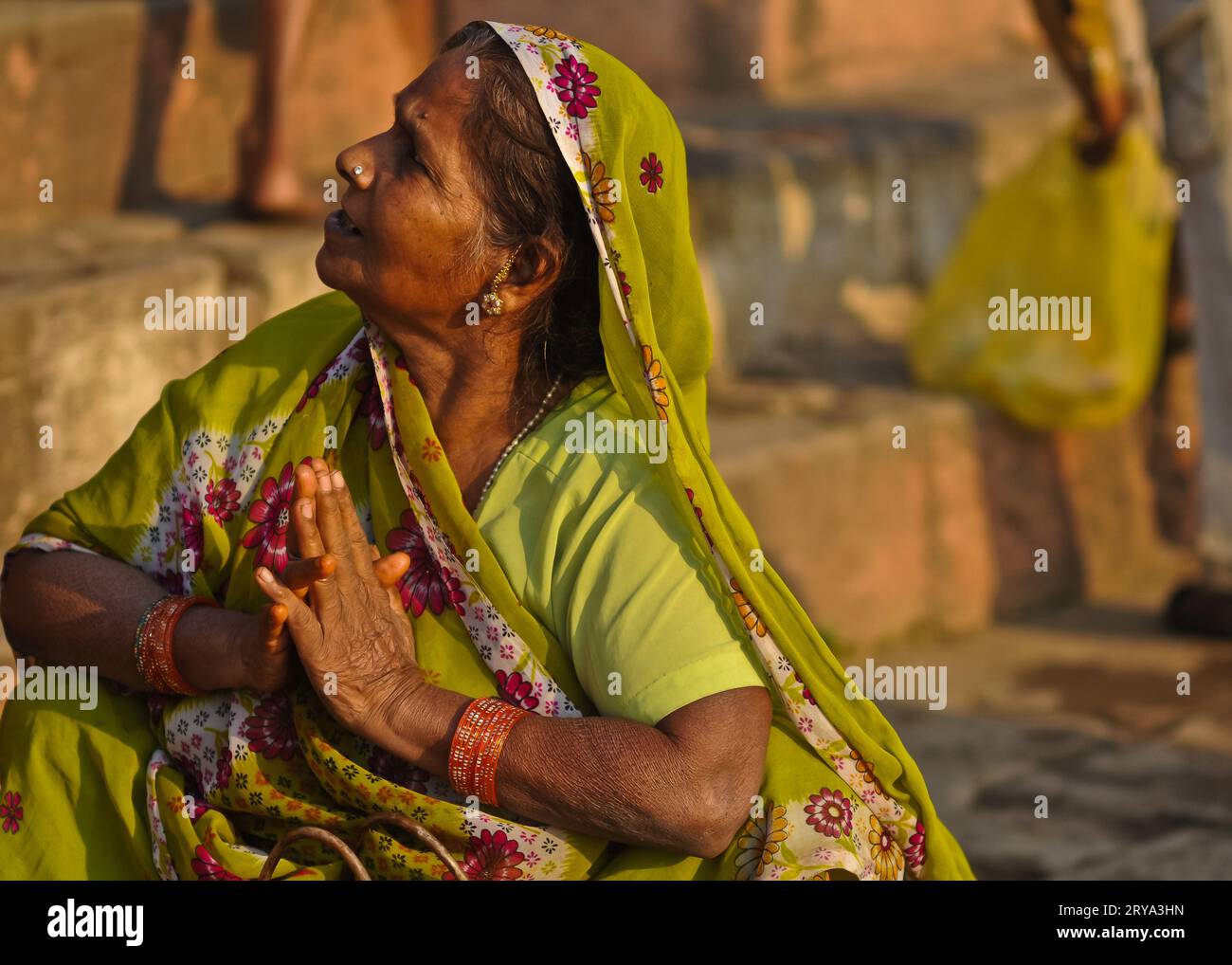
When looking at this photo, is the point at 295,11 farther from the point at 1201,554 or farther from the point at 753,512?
the point at 1201,554

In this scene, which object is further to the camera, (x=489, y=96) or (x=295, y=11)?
(x=295, y=11)

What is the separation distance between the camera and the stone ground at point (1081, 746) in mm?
3938

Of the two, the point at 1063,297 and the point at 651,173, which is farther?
the point at 1063,297

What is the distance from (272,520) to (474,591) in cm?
31

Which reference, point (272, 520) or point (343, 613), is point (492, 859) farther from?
point (272, 520)

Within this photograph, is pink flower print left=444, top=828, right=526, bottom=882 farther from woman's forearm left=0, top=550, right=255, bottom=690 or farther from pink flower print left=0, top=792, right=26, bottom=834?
pink flower print left=0, top=792, right=26, bottom=834

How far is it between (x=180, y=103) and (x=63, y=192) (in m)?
0.46

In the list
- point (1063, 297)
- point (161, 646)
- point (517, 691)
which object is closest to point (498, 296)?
point (517, 691)

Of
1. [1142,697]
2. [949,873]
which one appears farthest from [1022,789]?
[949,873]

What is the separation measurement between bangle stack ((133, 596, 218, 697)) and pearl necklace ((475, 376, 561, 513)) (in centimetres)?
41

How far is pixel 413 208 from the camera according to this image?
2.33 metres

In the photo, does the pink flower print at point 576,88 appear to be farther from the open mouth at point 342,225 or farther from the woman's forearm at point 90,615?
the woman's forearm at point 90,615

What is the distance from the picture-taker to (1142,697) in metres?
4.92

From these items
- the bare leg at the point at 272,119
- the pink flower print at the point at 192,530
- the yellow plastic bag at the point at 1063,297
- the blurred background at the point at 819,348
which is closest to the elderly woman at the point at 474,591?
the pink flower print at the point at 192,530
